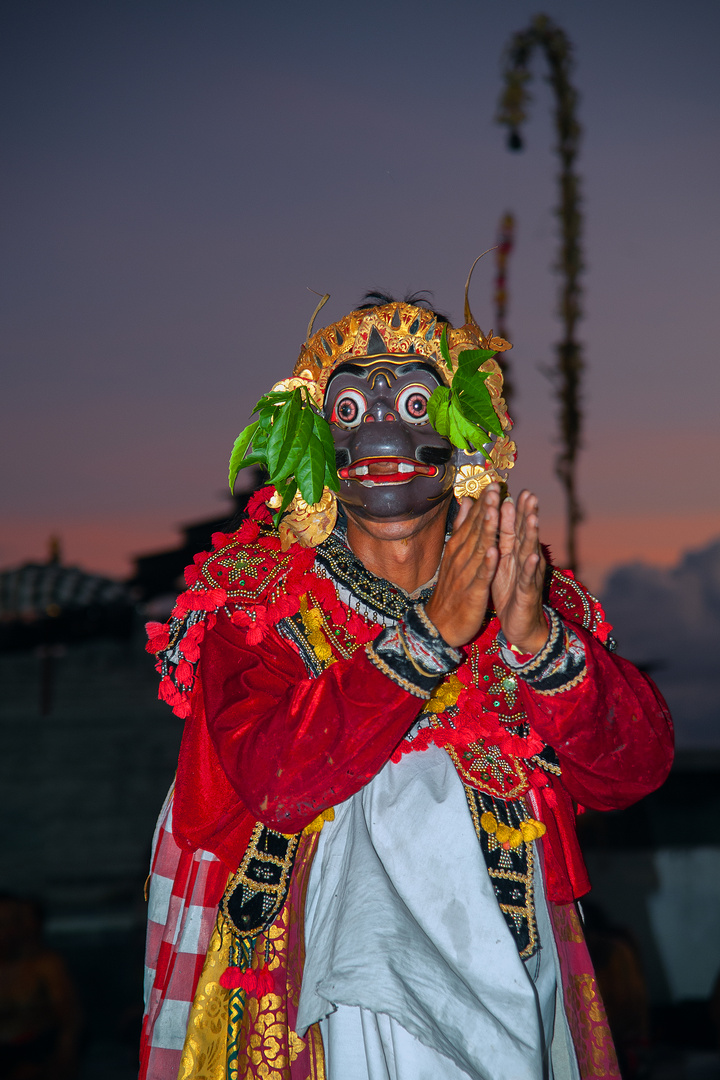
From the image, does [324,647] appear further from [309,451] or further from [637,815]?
[637,815]

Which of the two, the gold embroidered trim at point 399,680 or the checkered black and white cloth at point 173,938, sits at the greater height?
the gold embroidered trim at point 399,680

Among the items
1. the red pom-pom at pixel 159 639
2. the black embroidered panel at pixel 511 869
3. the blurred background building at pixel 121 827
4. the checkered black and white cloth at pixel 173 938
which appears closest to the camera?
the black embroidered panel at pixel 511 869

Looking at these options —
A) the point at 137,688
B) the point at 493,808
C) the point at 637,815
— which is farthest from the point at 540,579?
the point at 137,688

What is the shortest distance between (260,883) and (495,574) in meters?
0.75

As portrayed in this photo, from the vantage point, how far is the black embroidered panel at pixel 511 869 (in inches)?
76.2

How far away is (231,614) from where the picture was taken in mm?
2129

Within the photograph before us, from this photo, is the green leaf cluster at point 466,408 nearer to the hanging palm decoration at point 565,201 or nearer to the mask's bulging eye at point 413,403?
the mask's bulging eye at point 413,403

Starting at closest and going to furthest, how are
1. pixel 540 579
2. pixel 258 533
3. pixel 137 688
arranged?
pixel 540 579 < pixel 258 533 < pixel 137 688

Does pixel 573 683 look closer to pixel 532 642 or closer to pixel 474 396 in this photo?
pixel 532 642

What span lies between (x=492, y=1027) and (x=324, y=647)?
765 mm

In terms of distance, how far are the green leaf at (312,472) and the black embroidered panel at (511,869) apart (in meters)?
0.67

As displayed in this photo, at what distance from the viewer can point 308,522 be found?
2.30 meters

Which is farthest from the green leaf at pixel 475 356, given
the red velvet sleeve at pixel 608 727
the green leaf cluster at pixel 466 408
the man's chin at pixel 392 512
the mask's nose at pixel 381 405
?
the red velvet sleeve at pixel 608 727

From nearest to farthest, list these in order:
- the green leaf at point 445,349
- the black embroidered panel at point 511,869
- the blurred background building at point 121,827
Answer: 1. the black embroidered panel at point 511,869
2. the green leaf at point 445,349
3. the blurred background building at point 121,827
